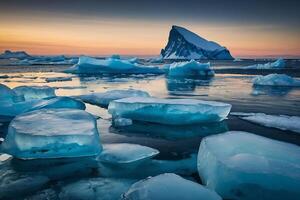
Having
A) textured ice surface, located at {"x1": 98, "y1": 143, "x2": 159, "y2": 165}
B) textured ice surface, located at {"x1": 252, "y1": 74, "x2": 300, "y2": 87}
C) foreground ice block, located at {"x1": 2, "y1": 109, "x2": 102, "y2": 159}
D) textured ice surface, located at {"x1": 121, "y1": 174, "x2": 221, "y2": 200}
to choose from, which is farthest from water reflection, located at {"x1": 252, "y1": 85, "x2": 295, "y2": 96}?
textured ice surface, located at {"x1": 121, "y1": 174, "x2": 221, "y2": 200}

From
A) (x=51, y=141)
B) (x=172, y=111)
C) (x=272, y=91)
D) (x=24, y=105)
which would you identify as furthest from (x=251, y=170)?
(x=272, y=91)

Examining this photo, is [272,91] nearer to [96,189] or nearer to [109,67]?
[96,189]

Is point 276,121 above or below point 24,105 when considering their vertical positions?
below

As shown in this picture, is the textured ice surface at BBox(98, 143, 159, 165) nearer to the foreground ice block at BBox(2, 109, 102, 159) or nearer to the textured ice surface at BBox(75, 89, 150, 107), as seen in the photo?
the foreground ice block at BBox(2, 109, 102, 159)

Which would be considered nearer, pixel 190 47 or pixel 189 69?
pixel 189 69

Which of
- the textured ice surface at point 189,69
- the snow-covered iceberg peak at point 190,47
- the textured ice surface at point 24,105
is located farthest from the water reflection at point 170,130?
the snow-covered iceberg peak at point 190,47

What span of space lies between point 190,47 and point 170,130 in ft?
286

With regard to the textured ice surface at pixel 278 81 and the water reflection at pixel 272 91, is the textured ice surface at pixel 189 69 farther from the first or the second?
the water reflection at pixel 272 91

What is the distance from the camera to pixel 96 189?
3.42 metres

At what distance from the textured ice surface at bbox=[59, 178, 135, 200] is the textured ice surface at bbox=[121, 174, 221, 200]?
0.33 m

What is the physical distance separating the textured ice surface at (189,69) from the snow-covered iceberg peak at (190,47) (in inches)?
2361

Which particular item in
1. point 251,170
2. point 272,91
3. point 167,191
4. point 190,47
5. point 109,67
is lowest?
point 272,91

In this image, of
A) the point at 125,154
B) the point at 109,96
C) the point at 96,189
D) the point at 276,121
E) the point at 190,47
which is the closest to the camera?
the point at 96,189

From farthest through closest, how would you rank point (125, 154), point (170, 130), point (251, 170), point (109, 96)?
point (109, 96) → point (170, 130) → point (125, 154) → point (251, 170)
